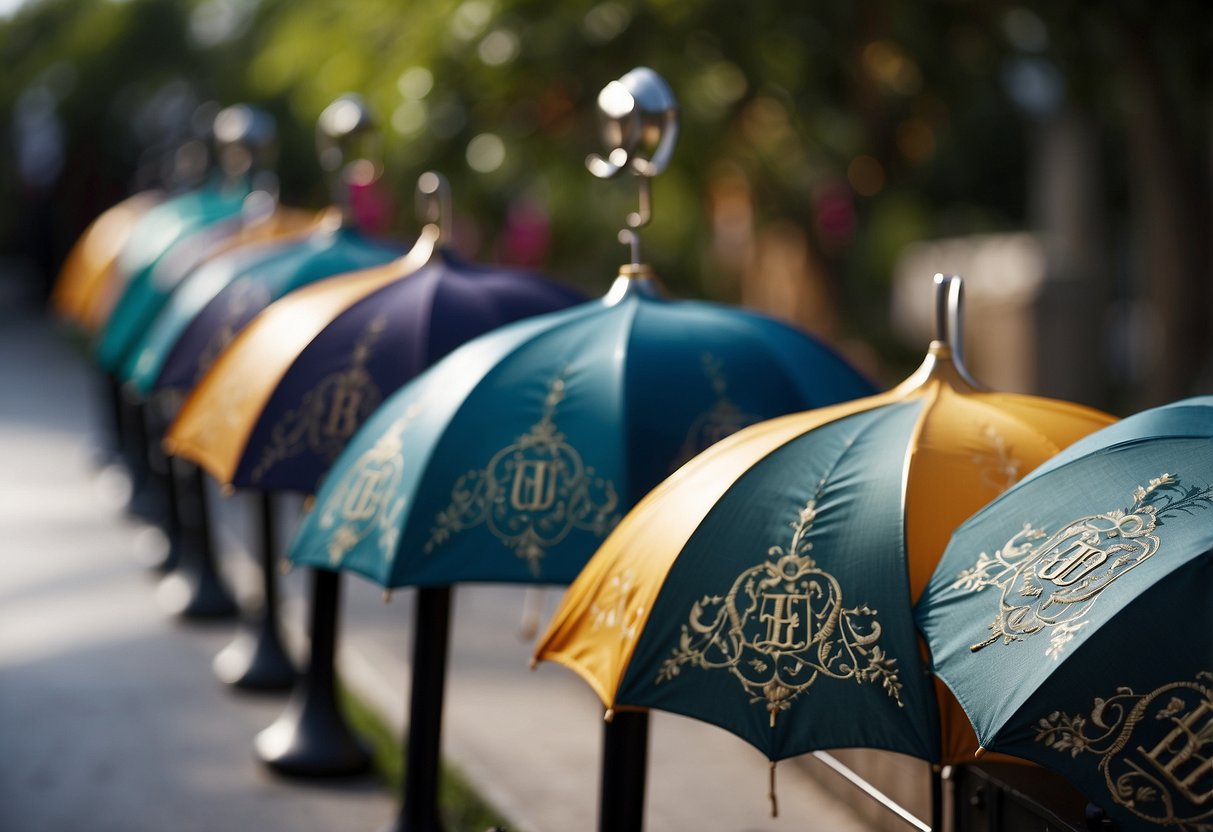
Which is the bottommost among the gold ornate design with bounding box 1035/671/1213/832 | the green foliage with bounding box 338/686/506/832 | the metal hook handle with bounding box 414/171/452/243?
the green foliage with bounding box 338/686/506/832

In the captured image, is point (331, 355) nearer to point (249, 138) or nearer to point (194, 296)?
point (194, 296)

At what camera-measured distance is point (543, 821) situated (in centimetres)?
677

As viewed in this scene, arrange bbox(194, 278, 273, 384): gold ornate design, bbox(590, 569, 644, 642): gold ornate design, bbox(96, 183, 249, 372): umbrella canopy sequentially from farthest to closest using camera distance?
1. bbox(96, 183, 249, 372): umbrella canopy
2. bbox(194, 278, 273, 384): gold ornate design
3. bbox(590, 569, 644, 642): gold ornate design

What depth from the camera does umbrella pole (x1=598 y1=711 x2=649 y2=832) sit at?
14.6 feet

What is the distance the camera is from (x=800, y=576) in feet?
11.6

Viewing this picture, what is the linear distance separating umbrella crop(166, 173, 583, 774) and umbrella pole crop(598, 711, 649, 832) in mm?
1835

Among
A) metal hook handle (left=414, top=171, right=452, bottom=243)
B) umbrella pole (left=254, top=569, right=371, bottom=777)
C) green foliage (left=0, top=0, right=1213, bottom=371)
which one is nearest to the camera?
metal hook handle (left=414, top=171, right=452, bottom=243)

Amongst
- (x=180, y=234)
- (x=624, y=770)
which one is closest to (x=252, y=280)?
(x=624, y=770)

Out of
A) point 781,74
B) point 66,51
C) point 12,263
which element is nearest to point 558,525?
point 781,74

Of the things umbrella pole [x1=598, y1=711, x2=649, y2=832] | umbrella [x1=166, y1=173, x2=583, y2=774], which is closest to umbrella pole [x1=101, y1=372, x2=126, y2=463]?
umbrella [x1=166, y1=173, x2=583, y2=774]

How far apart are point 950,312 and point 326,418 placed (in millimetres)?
2541

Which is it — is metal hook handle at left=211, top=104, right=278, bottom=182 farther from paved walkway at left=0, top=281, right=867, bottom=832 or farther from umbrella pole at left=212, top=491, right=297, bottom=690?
umbrella pole at left=212, top=491, right=297, bottom=690

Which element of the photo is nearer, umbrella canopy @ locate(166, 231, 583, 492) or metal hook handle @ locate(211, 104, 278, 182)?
umbrella canopy @ locate(166, 231, 583, 492)

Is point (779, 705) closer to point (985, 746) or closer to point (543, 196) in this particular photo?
point (985, 746)
